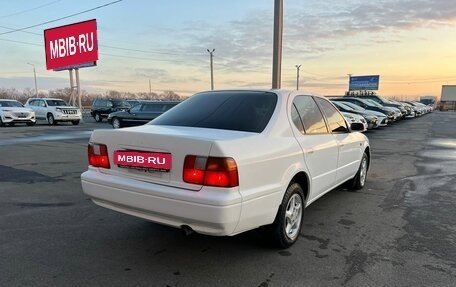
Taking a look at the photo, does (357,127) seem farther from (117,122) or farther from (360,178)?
(117,122)

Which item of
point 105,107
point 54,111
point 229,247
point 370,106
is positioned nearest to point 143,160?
point 229,247

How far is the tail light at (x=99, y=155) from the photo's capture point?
3.81 meters

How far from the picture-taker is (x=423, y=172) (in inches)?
329

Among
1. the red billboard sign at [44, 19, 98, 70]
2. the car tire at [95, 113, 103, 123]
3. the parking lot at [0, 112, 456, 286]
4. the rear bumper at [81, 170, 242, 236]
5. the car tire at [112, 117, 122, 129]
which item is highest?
the red billboard sign at [44, 19, 98, 70]

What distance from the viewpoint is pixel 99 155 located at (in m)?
3.87

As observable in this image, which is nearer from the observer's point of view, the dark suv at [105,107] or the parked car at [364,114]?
the parked car at [364,114]

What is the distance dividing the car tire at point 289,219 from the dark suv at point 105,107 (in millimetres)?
27503

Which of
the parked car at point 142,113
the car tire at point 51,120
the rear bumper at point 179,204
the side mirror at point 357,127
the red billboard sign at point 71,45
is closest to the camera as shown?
the rear bumper at point 179,204

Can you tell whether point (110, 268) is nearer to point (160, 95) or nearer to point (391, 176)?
point (391, 176)

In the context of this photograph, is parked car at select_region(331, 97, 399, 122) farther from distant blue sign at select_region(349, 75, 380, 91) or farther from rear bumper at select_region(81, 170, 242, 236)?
distant blue sign at select_region(349, 75, 380, 91)

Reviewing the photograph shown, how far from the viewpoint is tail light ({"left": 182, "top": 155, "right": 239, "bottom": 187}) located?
124 inches

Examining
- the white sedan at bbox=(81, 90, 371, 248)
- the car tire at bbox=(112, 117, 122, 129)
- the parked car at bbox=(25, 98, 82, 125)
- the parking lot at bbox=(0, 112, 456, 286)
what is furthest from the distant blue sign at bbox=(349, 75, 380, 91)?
the white sedan at bbox=(81, 90, 371, 248)

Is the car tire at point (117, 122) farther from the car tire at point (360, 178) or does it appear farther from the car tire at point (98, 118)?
the car tire at point (360, 178)

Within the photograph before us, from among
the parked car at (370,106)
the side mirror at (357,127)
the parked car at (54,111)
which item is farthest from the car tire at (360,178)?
the parked car at (54,111)
